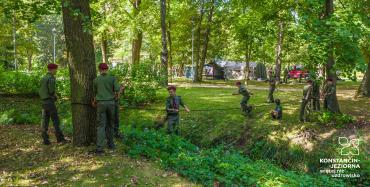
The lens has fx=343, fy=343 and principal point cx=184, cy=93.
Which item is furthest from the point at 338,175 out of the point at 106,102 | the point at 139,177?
the point at 106,102

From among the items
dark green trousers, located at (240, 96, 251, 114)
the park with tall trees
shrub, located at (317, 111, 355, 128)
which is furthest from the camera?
dark green trousers, located at (240, 96, 251, 114)

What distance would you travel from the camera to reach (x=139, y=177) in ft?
22.1

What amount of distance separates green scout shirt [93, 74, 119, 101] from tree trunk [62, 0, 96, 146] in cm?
33

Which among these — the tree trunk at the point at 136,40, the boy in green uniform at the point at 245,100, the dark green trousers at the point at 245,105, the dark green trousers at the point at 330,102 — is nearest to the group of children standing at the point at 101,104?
the boy in green uniform at the point at 245,100

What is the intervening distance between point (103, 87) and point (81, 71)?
0.68 m

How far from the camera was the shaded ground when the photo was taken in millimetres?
6371

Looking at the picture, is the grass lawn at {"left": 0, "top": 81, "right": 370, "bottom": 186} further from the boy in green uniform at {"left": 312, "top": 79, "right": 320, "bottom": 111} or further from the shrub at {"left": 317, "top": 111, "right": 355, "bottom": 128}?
the boy in green uniform at {"left": 312, "top": 79, "right": 320, "bottom": 111}

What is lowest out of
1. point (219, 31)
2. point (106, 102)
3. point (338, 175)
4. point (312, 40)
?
point (338, 175)

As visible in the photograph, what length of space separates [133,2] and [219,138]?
15.9m

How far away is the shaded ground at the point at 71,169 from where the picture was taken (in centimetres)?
637

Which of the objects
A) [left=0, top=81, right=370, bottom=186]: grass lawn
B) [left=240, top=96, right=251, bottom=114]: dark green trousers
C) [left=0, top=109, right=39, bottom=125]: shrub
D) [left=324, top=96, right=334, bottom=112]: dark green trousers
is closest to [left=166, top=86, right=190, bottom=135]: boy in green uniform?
[left=0, top=81, right=370, bottom=186]: grass lawn

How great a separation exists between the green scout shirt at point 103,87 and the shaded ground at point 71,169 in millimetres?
1311

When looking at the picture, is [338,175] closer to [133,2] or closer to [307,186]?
[307,186]

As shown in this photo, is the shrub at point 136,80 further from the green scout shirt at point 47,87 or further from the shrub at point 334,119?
the shrub at point 334,119
